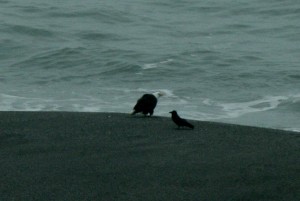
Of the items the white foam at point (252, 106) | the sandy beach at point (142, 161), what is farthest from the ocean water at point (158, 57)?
the sandy beach at point (142, 161)

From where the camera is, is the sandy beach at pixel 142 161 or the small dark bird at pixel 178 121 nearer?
the sandy beach at pixel 142 161

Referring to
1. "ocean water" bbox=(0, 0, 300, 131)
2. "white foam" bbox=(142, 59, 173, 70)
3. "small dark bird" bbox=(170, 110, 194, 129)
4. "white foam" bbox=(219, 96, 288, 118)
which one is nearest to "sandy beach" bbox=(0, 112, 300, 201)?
"small dark bird" bbox=(170, 110, 194, 129)

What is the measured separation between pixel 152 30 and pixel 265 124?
14.7m

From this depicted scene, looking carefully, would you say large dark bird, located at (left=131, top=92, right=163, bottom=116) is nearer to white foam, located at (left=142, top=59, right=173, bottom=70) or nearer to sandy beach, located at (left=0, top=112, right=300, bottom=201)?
sandy beach, located at (left=0, top=112, right=300, bottom=201)

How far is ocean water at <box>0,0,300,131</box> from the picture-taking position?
67.4 feet

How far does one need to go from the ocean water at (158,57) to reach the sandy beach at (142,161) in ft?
20.6

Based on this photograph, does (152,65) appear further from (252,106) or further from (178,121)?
(178,121)

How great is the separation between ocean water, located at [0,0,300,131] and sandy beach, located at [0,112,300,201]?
20.6ft

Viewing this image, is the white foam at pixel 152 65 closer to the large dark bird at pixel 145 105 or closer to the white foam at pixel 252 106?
the white foam at pixel 252 106

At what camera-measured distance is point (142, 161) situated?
10.6 metres

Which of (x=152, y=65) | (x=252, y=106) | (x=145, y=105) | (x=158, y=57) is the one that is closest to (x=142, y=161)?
(x=145, y=105)

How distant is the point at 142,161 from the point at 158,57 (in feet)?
56.7

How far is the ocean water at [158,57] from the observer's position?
20.5 meters

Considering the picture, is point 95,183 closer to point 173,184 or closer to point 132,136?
point 173,184
